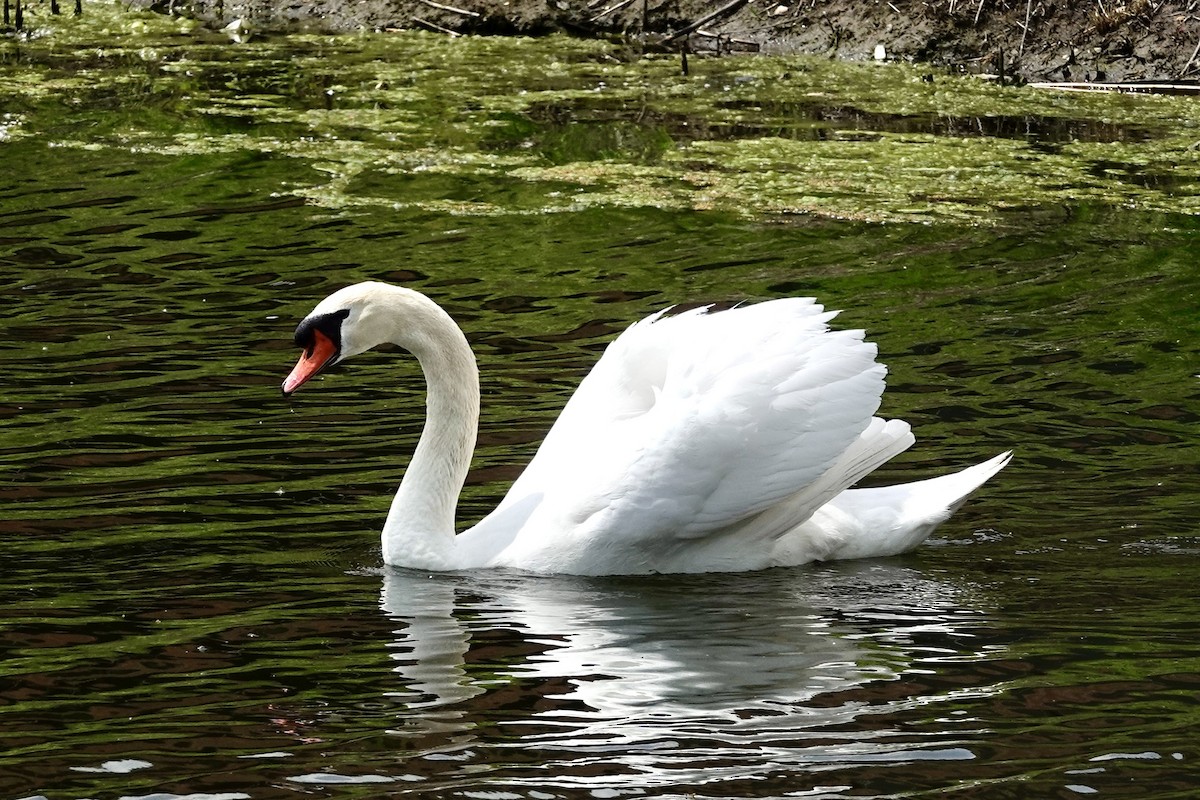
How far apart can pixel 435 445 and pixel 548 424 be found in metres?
1.09

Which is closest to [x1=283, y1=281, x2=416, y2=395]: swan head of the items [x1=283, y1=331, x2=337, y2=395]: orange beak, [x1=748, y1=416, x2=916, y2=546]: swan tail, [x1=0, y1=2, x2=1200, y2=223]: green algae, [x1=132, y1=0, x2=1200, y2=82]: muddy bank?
[x1=283, y1=331, x2=337, y2=395]: orange beak

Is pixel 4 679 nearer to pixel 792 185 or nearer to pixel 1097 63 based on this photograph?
pixel 792 185

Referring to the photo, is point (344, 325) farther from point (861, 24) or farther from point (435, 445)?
point (861, 24)

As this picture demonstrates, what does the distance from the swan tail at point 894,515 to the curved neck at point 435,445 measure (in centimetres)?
115

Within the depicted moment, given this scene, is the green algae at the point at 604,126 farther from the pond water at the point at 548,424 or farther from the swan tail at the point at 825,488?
the swan tail at the point at 825,488

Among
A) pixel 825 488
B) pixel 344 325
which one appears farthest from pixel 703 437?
pixel 344 325

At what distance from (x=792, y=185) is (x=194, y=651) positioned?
6541 millimetres

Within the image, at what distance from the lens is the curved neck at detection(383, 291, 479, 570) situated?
19.2 feet

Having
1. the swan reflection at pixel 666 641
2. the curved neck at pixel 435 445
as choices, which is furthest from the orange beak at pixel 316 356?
the swan reflection at pixel 666 641

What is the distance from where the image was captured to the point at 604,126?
502 inches

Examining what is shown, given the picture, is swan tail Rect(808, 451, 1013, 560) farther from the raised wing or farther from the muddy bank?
the muddy bank

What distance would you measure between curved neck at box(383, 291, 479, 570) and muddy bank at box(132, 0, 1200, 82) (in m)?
8.79

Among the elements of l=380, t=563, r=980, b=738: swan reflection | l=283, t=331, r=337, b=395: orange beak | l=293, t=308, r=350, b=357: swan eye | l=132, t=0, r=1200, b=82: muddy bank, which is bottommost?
l=380, t=563, r=980, b=738: swan reflection

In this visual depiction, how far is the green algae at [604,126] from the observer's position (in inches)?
422
